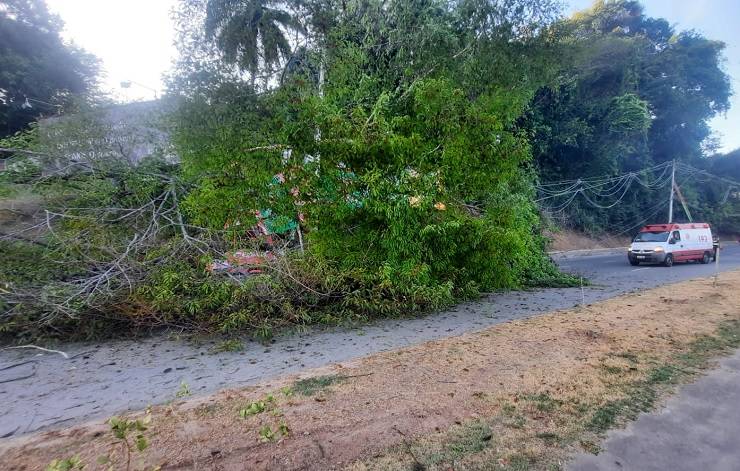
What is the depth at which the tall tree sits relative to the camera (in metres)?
17.9

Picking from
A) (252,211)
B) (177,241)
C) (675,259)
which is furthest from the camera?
(675,259)

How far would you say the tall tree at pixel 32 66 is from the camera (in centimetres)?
1792

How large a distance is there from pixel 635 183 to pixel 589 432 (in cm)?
2956

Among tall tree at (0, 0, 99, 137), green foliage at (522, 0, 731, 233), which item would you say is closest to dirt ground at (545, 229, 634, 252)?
green foliage at (522, 0, 731, 233)

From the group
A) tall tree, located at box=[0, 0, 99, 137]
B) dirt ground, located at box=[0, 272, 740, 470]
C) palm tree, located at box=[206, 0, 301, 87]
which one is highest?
tall tree, located at box=[0, 0, 99, 137]

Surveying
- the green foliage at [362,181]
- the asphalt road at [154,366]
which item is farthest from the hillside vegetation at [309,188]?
the asphalt road at [154,366]

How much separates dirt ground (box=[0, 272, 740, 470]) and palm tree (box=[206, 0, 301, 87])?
338 inches

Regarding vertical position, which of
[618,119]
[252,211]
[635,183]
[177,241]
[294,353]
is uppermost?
[618,119]

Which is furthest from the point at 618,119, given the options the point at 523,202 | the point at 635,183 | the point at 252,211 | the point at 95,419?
the point at 95,419

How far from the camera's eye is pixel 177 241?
6.29m

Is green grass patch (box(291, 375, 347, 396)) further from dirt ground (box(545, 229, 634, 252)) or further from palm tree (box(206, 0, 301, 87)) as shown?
dirt ground (box(545, 229, 634, 252))

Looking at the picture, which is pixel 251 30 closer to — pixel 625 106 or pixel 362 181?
pixel 362 181

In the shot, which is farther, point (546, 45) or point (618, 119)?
point (618, 119)

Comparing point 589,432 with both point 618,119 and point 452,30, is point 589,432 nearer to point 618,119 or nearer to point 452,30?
point 452,30
